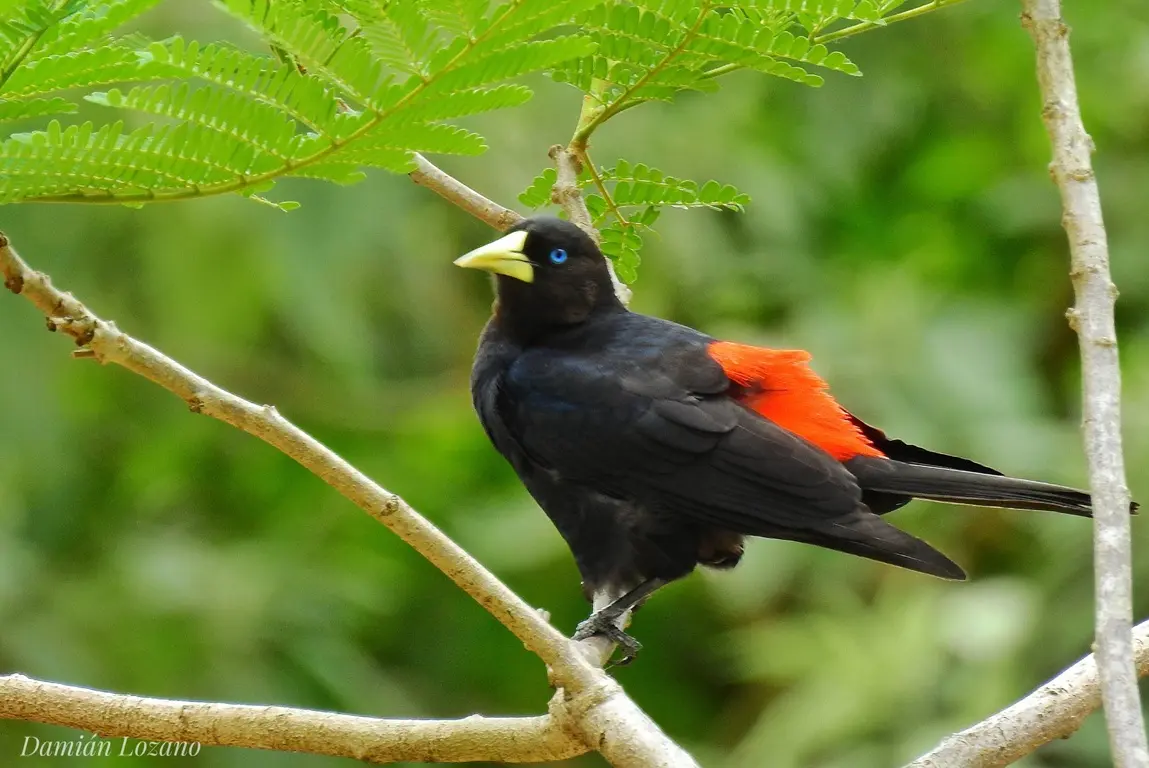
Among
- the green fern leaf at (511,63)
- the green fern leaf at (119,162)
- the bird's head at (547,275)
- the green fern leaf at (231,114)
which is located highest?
the green fern leaf at (511,63)

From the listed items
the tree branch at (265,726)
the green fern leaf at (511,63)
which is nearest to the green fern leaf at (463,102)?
the green fern leaf at (511,63)

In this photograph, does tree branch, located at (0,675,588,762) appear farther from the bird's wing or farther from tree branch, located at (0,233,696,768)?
the bird's wing

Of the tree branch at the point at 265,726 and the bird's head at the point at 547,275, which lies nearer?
the tree branch at the point at 265,726

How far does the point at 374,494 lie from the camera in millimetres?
1851

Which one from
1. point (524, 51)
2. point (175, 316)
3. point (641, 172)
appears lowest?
point (175, 316)

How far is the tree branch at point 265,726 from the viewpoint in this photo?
2.18 meters

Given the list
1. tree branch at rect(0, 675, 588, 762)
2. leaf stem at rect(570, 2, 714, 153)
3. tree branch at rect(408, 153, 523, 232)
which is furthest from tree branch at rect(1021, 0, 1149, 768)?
tree branch at rect(408, 153, 523, 232)

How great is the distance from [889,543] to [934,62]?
4884 mm

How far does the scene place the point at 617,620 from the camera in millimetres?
2832

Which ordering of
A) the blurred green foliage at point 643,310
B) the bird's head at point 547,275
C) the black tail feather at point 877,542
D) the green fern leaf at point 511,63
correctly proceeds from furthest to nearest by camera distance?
the blurred green foliage at point 643,310, the bird's head at point 547,275, the black tail feather at point 877,542, the green fern leaf at point 511,63

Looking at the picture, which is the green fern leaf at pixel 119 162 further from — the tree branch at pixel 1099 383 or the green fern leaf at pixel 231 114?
the tree branch at pixel 1099 383

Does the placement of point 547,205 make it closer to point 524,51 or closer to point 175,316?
point 524,51

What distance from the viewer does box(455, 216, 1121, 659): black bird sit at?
2748mm

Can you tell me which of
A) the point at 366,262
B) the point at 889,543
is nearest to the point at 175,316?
the point at 366,262
